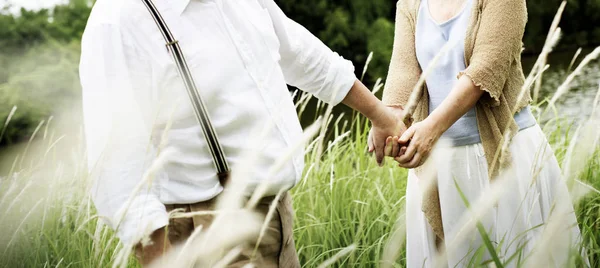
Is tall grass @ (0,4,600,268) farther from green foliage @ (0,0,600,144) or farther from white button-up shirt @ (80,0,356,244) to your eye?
green foliage @ (0,0,600,144)

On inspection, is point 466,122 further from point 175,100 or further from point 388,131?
point 175,100

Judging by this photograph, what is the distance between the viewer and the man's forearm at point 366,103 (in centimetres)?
197

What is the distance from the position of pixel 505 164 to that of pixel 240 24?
1.00 m

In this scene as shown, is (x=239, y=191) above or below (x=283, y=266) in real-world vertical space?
above

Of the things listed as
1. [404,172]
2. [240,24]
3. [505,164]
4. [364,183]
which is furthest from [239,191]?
[404,172]

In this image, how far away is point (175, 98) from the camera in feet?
4.73

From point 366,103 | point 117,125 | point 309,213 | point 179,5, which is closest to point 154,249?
point 117,125

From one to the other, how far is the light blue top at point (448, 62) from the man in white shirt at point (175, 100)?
43 cm

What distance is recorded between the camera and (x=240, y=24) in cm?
163

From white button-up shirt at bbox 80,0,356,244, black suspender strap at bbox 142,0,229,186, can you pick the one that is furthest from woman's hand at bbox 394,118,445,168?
black suspender strap at bbox 142,0,229,186

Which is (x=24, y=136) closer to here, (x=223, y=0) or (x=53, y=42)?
(x=53, y=42)

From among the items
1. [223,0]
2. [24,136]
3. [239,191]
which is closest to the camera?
[239,191]

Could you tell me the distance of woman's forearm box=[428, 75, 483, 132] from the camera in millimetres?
1877

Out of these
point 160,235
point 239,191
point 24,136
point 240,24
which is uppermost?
point 240,24
